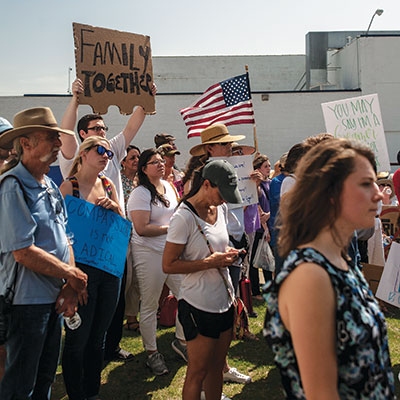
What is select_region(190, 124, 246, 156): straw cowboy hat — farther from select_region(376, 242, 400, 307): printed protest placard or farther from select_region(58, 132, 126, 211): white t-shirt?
select_region(376, 242, 400, 307): printed protest placard

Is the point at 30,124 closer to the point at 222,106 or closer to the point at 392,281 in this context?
the point at 392,281

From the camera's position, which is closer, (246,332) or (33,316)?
(33,316)

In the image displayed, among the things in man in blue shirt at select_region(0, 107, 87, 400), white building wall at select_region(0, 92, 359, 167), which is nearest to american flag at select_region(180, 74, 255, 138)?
man in blue shirt at select_region(0, 107, 87, 400)

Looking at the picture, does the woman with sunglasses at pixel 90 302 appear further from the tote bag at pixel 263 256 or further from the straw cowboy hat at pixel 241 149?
the tote bag at pixel 263 256

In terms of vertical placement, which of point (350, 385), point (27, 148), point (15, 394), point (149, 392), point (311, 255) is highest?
point (27, 148)

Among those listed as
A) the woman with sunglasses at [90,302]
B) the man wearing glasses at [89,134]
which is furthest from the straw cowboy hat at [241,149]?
the woman with sunglasses at [90,302]

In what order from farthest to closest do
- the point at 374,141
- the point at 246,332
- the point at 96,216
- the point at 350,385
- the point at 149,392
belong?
the point at 374,141
the point at 246,332
the point at 149,392
the point at 96,216
the point at 350,385

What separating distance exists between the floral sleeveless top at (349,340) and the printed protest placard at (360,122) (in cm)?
560

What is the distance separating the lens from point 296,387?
1.78 m

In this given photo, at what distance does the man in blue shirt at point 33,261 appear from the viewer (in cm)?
286

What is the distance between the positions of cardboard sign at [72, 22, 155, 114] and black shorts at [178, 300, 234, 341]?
2.09 m

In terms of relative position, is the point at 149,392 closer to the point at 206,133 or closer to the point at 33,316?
the point at 33,316

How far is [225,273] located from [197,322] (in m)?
0.39

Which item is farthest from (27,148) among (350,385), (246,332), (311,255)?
(246,332)
